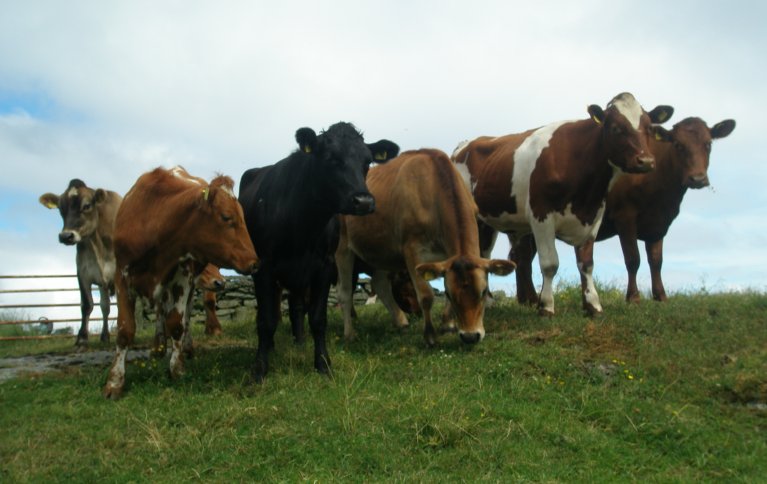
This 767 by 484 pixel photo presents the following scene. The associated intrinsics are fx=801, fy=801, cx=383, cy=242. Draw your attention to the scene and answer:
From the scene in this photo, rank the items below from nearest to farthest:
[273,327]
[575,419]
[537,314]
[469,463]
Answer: [469,463]
[575,419]
[273,327]
[537,314]

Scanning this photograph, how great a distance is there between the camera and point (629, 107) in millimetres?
11203

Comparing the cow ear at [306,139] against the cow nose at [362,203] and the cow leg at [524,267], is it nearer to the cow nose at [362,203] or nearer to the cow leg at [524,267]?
the cow nose at [362,203]

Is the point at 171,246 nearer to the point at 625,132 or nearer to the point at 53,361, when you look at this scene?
the point at 53,361

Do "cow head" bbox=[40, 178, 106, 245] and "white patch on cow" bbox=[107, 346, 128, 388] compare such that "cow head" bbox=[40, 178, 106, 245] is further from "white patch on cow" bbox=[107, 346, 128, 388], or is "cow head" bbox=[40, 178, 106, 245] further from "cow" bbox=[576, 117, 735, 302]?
"cow" bbox=[576, 117, 735, 302]

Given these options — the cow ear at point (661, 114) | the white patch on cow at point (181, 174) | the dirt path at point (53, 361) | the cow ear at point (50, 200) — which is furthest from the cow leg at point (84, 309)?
the cow ear at point (661, 114)

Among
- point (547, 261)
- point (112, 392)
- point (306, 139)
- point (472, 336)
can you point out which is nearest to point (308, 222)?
point (306, 139)

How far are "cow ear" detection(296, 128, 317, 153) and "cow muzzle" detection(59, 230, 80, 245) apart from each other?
17.0 ft

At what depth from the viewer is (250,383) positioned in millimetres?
8453

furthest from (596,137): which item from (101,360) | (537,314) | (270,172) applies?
(101,360)

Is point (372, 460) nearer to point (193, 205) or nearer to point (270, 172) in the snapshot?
point (193, 205)

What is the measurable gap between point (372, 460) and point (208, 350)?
4899 millimetres

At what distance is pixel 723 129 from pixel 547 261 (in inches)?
180

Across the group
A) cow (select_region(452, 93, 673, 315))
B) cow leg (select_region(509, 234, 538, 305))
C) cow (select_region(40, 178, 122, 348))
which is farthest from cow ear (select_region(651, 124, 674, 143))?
cow (select_region(40, 178, 122, 348))

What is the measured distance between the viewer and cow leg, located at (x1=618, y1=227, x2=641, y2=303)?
1241 centimetres
